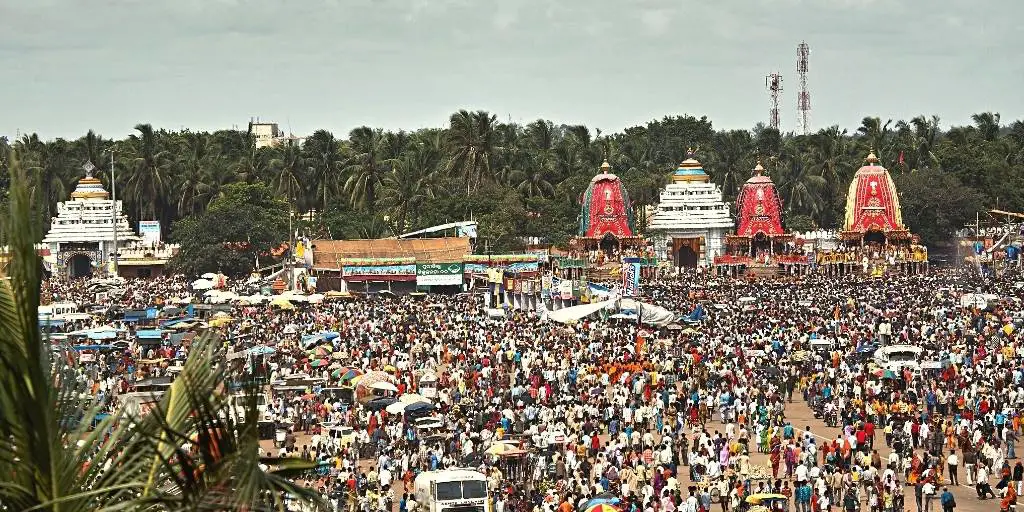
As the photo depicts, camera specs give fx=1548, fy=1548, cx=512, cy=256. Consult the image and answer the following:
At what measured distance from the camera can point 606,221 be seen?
268 ft

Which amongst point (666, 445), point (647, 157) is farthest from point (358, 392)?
point (647, 157)

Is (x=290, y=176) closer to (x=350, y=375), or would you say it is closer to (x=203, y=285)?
(x=203, y=285)

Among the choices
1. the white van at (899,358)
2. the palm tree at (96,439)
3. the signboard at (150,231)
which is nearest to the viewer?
the palm tree at (96,439)

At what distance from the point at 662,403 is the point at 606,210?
175 ft

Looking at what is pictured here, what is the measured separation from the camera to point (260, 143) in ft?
620

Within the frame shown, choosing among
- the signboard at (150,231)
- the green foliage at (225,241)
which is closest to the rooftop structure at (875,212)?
the green foliage at (225,241)

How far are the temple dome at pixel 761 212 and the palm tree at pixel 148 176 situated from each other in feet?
121

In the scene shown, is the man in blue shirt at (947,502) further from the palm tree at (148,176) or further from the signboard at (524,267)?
the palm tree at (148,176)

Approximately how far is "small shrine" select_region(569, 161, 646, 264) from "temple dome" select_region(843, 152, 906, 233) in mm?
11587

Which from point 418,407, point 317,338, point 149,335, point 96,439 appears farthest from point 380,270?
point 96,439

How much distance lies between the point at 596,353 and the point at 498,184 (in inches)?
2195

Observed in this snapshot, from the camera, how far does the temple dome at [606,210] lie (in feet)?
268

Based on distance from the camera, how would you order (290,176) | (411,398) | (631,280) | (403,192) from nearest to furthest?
(411,398)
(631,280)
(403,192)
(290,176)

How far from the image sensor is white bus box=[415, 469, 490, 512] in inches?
748
